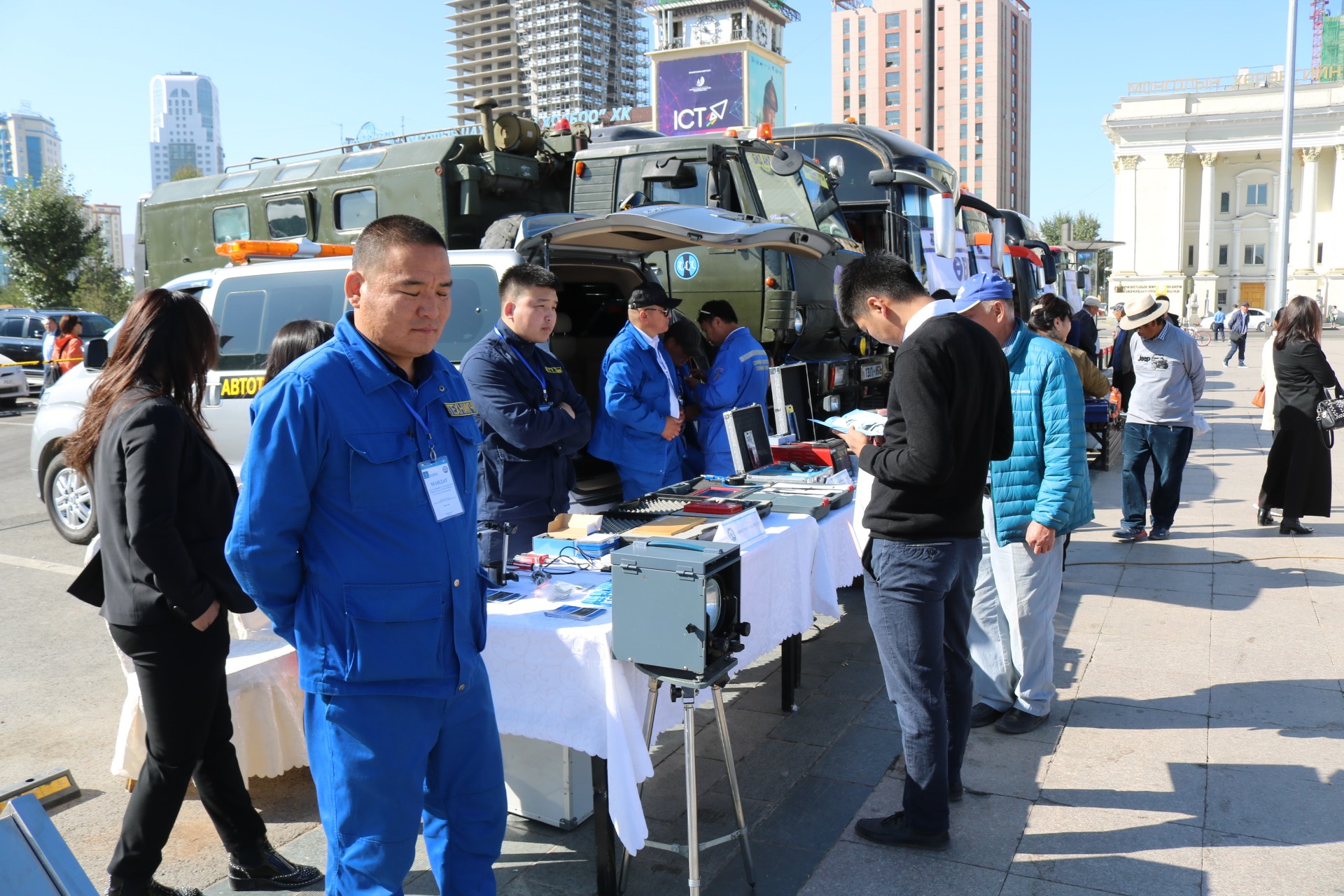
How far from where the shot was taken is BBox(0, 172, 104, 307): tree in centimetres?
3244

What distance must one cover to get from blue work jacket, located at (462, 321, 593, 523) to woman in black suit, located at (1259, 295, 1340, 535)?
241 inches

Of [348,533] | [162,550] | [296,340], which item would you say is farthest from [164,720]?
[296,340]

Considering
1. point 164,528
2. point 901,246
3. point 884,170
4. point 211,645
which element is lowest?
point 211,645

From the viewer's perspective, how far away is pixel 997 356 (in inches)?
133

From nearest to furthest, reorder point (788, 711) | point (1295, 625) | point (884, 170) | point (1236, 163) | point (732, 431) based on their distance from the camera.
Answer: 1. point (788, 711)
2. point (732, 431)
3. point (1295, 625)
4. point (884, 170)
5. point (1236, 163)

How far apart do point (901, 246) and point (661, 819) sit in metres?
10.2

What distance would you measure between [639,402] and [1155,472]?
495 centimetres

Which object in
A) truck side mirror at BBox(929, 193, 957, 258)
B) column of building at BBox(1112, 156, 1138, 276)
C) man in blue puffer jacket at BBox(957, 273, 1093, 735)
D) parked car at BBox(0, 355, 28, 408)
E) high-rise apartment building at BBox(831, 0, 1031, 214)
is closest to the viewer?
man in blue puffer jacket at BBox(957, 273, 1093, 735)

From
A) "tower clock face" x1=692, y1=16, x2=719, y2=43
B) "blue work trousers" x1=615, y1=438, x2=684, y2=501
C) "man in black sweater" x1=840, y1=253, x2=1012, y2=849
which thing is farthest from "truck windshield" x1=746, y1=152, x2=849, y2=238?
"tower clock face" x1=692, y1=16, x2=719, y2=43

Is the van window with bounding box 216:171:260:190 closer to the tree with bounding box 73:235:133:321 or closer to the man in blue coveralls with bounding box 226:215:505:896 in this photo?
the man in blue coveralls with bounding box 226:215:505:896

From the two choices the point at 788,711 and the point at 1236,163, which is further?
the point at 1236,163

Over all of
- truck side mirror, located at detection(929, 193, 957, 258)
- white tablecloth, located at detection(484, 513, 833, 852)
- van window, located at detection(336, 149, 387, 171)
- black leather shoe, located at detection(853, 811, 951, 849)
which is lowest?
black leather shoe, located at detection(853, 811, 951, 849)

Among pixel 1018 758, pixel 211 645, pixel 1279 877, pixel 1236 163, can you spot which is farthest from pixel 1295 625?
→ pixel 1236 163

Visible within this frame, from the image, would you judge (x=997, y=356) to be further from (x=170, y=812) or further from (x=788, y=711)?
(x=170, y=812)
